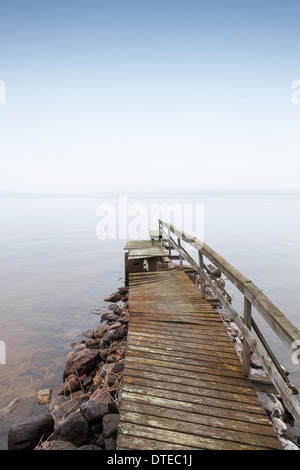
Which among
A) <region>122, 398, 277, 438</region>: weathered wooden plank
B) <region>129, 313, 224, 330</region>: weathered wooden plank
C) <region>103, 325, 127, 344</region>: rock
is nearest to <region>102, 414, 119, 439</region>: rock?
<region>122, 398, 277, 438</region>: weathered wooden plank

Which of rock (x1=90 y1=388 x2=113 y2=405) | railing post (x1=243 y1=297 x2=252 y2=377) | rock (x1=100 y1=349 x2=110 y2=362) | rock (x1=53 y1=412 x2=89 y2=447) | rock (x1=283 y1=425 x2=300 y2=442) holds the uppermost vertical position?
railing post (x1=243 y1=297 x2=252 y2=377)

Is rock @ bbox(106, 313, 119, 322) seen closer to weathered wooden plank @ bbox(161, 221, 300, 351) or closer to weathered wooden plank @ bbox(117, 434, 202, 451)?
weathered wooden plank @ bbox(161, 221, 300, 351)

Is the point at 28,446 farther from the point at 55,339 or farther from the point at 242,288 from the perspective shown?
the point at 55,339

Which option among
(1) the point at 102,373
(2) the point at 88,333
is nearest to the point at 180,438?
(1) the point at 102,373

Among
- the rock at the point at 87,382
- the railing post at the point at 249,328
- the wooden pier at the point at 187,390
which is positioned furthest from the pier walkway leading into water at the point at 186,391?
the rock at the point at 87,382

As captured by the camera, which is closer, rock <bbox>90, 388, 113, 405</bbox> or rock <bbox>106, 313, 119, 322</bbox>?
rock <bbox>90, 388, 113, 405</bbox>

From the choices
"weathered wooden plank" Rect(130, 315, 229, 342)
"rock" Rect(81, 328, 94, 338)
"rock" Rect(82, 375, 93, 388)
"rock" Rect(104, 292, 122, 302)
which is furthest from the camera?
"rock" Rect(104, 292, 122, 302)

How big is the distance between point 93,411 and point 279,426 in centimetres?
319

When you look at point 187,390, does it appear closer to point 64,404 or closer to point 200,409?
Answer: point 200,409

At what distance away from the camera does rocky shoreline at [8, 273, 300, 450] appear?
357 cm

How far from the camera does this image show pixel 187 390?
3299 millimetres

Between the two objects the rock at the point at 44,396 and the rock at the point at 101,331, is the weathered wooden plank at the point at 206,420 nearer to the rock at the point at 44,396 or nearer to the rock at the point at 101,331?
the rock at the point at 44,396
